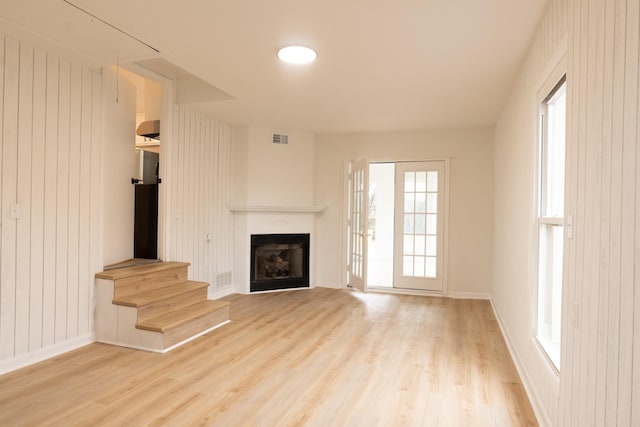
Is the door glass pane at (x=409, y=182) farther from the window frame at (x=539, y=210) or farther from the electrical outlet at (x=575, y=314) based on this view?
the electrical outlet at (x=575, y=314)

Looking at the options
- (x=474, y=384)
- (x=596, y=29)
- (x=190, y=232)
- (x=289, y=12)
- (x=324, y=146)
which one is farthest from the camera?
(x=324, y=146)

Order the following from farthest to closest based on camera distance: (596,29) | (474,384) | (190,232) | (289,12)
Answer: (190,232) → (474,384) → (289,12) → (596,29)

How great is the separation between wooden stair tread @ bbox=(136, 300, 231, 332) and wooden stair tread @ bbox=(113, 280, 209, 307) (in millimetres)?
167

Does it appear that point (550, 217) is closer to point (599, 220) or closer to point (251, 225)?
point (599, 220)

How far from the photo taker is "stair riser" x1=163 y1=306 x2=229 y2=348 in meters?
3.31

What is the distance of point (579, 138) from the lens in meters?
1.63

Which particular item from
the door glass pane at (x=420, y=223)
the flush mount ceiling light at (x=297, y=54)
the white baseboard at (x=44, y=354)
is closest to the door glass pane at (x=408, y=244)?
the door glass pane at (x=420, y=223)

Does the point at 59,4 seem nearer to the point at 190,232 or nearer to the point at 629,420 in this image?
the point at 190,232

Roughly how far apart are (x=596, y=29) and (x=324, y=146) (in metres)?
4.84

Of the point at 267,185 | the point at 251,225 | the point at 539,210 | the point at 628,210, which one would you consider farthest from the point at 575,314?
the point at 267,185

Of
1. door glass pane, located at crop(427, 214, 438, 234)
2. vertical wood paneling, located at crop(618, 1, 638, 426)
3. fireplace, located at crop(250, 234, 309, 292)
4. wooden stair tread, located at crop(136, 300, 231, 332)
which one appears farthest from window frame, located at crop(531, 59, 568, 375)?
fireplace, located at crop(250, 234, 309, 292)

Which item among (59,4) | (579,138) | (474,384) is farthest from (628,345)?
(59,4)

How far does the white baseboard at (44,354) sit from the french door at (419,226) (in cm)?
419

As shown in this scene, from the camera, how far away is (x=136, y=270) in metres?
3.70
